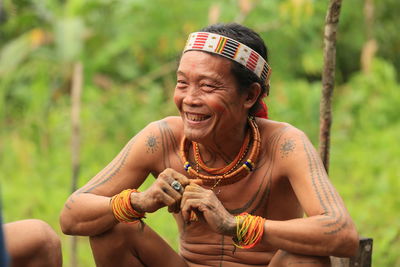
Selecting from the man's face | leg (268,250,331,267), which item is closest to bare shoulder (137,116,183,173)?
the man's face

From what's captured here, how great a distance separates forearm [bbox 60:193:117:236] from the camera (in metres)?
3.75

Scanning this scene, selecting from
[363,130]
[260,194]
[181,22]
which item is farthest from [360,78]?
[260,194]

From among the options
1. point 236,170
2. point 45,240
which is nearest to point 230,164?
point 236,170

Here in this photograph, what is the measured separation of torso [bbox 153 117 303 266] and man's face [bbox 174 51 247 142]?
0.98 feet

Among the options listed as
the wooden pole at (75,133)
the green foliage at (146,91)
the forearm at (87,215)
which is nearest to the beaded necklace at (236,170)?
the forearm at (87,215)

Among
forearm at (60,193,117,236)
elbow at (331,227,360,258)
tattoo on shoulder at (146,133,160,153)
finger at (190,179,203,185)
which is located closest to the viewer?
elbow at (331,227,360,258)

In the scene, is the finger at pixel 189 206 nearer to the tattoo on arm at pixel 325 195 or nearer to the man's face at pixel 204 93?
the man's face at pixel 204 93

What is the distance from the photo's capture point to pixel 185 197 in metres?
3.50

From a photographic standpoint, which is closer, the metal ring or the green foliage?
the metal ring

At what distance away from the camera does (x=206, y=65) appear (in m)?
3.75

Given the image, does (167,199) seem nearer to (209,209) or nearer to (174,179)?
(174,179)

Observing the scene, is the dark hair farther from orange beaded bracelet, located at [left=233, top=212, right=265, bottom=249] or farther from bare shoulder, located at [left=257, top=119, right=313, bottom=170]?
orange beaded bracelet, located at [left=233, top=212, right=265, bottom=249]

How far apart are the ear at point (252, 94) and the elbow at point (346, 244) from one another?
0.88 meters

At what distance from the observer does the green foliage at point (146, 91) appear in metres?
7.03
